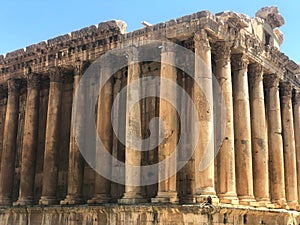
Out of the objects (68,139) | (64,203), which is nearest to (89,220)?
(64,203)

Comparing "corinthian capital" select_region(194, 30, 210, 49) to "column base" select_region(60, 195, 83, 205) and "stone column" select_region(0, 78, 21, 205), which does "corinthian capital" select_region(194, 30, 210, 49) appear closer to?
"column base" select_region(60, 195, 83, 205)

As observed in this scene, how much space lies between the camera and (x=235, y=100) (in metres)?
19.3

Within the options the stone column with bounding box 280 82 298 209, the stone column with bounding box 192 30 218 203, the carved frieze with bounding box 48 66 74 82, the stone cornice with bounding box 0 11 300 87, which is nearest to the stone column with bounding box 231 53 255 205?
the stone cornice with bounding box 0 11 300 87

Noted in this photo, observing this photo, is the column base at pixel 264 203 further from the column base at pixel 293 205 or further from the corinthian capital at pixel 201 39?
Answer: the corinthian capital at pixel 201 39

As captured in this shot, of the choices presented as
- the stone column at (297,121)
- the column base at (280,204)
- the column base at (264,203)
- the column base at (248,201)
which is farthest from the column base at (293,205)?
the column base at (248,201)

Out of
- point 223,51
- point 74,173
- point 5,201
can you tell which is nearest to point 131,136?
point 74,173

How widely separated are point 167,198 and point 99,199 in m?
3.51

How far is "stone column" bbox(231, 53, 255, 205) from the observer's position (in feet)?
59.7

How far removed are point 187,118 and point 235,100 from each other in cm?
247

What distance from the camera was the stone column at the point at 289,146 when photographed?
859 inches

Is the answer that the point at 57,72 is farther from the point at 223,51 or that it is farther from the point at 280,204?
the point at 280,204

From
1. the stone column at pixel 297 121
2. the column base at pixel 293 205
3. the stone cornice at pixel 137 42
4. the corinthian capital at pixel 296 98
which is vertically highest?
the stone cornice at pixel 137 42

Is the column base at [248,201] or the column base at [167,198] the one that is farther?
the column base at [248,201]

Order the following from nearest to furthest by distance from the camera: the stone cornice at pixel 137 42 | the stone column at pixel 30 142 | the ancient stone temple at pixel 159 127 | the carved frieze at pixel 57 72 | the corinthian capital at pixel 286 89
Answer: the ancient stone temple at pixel 159 127, the stone cornice at pixel 137 42, the stone column at pixel 30 142, the carved frieze at pixel 57 72, the corinthian capital at pixel 286 89
